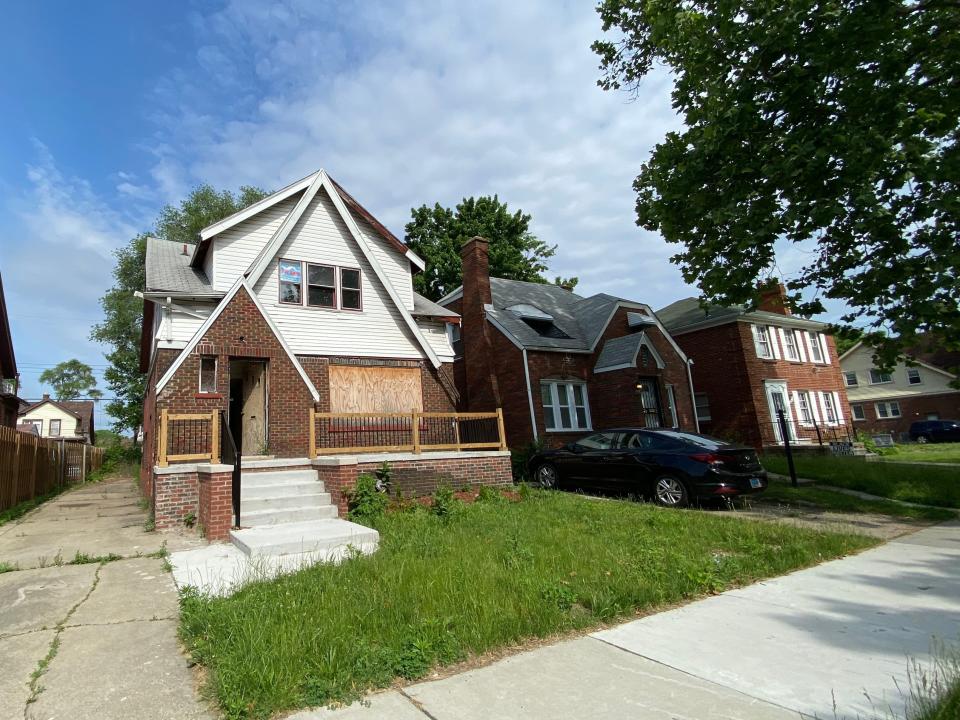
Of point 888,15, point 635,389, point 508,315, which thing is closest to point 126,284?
point 508,315

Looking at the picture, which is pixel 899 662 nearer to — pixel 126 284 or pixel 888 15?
pixel 888 15

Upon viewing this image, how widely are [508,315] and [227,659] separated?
58.2 ft

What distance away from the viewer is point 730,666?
11.4 feet

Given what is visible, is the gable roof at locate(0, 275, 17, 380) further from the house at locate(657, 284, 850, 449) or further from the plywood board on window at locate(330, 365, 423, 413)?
the house at locate(657, 284, 850, 449)

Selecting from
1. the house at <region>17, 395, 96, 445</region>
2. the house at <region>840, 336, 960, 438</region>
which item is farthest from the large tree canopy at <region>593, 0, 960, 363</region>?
the house at <region>17, 395, 96, 445</region>

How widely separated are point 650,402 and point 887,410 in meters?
35.1

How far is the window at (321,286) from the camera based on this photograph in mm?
13961

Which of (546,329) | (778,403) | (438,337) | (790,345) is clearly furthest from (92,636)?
(790,345)

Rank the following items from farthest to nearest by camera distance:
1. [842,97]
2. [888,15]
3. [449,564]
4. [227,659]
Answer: [842,97]
[888,15]
[449,564]
[227,659]

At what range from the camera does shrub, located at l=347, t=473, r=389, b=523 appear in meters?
9.30

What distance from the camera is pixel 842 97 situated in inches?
395

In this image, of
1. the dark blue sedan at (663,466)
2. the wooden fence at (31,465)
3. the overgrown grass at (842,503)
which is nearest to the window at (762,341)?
the overgrown grass at (842,503)

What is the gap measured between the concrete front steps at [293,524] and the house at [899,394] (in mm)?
41055

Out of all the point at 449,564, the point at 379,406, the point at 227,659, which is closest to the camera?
the point at 227,659
